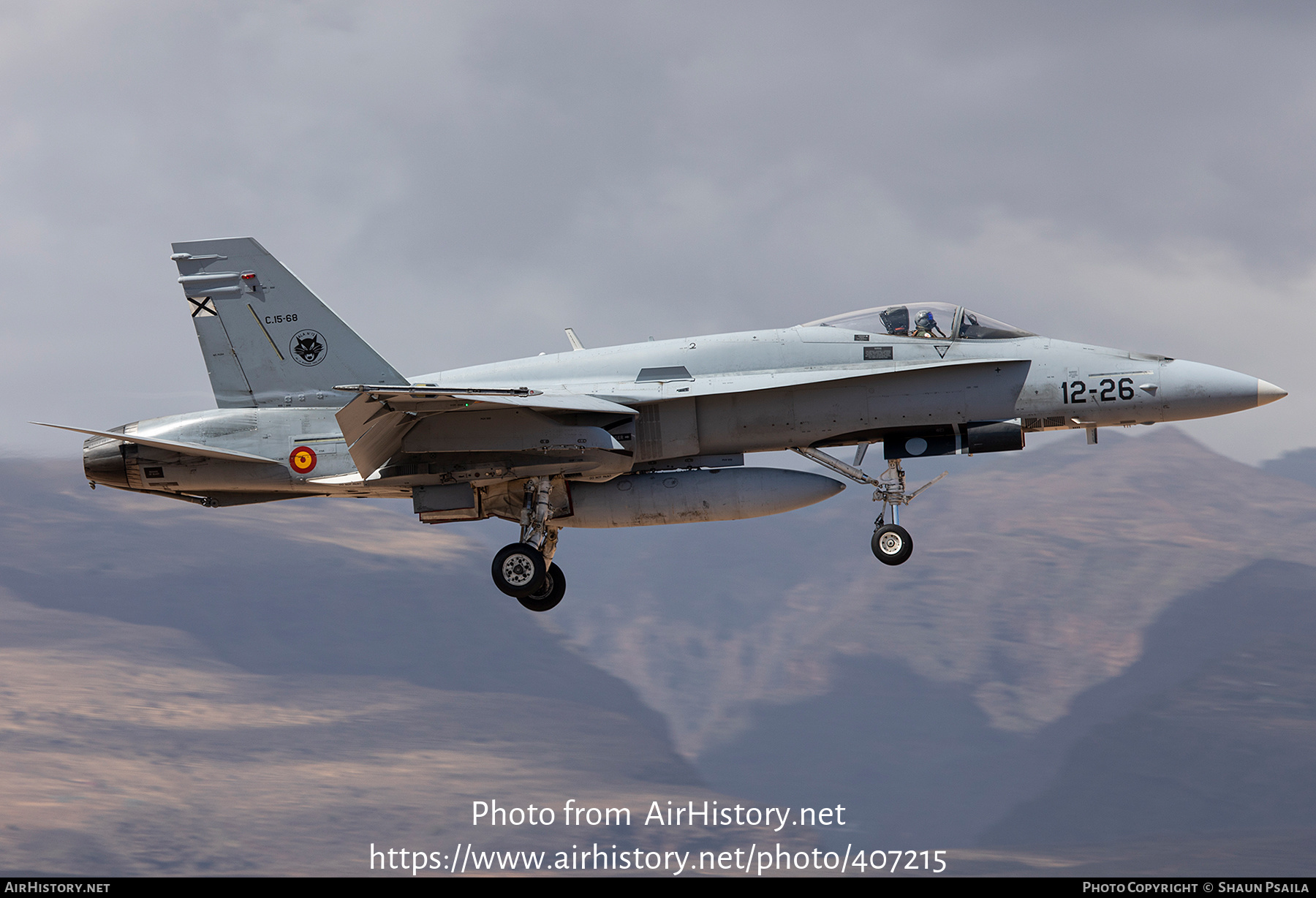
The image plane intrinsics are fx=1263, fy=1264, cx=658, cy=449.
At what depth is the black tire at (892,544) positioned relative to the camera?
18844mm

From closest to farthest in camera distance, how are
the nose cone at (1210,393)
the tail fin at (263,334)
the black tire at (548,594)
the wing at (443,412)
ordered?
the wing at (443,412)
the nose cone at (1210,393)
the tail fin at (263,334)
the black tire at (548,594)

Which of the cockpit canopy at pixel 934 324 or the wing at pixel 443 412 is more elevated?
the cockpit canopy at pixel 934 324

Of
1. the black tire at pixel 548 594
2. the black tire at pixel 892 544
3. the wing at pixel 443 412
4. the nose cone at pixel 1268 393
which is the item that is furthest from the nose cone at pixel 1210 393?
the black tire at pixel 548 594

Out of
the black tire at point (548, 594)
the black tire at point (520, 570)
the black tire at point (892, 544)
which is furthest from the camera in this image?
the black tire at point (548, 594)

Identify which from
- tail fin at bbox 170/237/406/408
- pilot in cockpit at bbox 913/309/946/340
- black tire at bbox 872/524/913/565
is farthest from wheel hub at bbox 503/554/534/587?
pilot in cockpit at bbox 913/309/946/340

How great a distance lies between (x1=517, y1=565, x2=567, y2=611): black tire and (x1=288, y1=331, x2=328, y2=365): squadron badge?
16.2 feet

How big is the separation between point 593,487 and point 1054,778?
132095mm

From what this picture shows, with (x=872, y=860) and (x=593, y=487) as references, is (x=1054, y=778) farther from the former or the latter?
(x=593, y=487)

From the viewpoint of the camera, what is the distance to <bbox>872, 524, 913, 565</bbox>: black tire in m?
18.8

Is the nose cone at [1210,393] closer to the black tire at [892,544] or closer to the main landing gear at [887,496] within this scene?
the main landing gear at [887,496]

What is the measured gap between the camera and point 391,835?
114 meters

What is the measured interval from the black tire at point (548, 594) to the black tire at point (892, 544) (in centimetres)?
498

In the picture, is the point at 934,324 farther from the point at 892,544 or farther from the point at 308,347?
the point at 308,347
